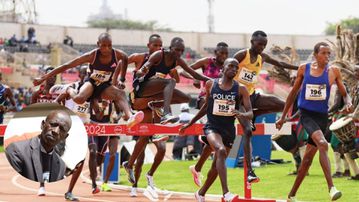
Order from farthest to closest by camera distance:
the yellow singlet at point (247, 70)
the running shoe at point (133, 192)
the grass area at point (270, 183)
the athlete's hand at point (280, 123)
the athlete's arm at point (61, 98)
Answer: the running shoe at point (133, 192) < the grass area at point (270, 183) < the athlete's arm at point (61, 98) < the yellow singlet at point (247, 70) < the athlete's hand at point (280, 123)

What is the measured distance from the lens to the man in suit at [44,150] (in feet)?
34.7

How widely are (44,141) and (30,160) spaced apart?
0.33m

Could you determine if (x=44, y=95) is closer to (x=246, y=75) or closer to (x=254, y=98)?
(x=254, y=98)

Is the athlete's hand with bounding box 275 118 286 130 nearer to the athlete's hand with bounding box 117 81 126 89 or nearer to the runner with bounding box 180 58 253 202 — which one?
the runner with bounding box 180 58 253 202

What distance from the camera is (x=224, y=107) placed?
12.6 m

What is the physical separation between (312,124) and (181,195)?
492cm

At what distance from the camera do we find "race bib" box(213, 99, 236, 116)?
1259 centimetres

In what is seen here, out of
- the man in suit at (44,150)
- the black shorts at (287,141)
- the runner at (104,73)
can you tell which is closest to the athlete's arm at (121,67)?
the runner at (104,73)

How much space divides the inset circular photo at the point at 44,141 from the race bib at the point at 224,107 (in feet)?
7.83

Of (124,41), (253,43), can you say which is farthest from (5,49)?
(253,43)

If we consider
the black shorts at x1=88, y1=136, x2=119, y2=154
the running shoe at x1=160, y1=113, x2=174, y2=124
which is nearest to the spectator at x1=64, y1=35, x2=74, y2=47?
the black shorts at x1=88, y1=136, x2=119, y2=154

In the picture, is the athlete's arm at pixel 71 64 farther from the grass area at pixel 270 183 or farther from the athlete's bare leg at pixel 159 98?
the grass area at pixel 270 183

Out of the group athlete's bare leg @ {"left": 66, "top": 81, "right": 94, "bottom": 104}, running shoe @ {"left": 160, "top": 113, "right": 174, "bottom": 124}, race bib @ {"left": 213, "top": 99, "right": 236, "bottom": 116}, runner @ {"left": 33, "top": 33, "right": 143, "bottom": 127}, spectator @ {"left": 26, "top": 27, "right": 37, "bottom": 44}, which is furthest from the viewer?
spectator @ {"left": 26, "top": 27, "right": 37, "bottom": 44}

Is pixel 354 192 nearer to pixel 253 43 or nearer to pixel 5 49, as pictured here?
pixel 253 43
